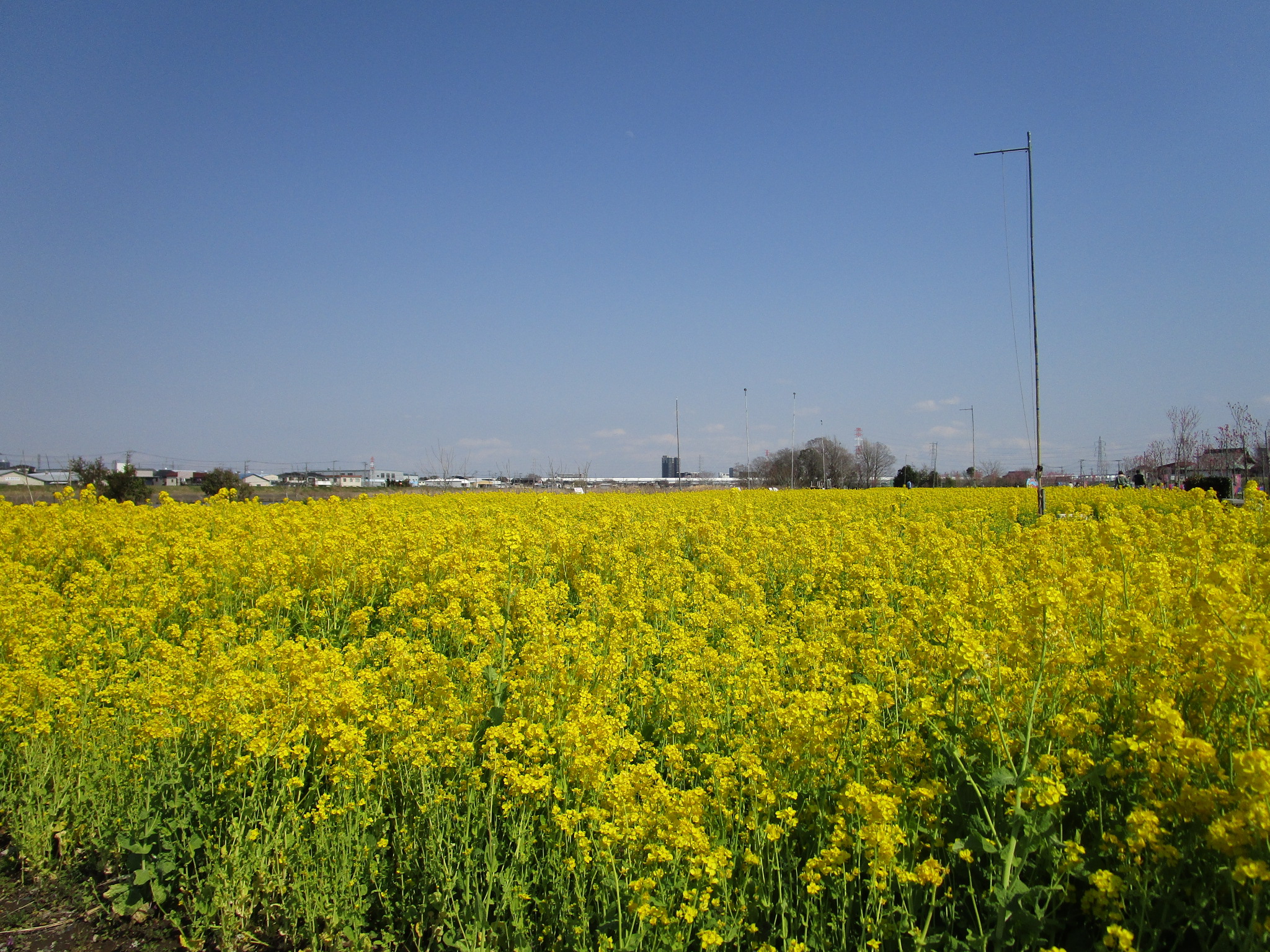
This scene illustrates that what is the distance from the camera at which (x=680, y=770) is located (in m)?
3.21

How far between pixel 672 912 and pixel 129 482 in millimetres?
26750

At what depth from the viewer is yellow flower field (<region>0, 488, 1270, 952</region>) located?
7.86ft

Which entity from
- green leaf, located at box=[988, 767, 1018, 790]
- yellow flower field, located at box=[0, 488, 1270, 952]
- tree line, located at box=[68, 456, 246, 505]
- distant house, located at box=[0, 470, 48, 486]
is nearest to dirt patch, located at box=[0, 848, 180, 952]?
yellow flower field, located at box=[0, 488, 1270, 952]

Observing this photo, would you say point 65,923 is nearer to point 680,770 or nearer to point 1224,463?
point 680,770

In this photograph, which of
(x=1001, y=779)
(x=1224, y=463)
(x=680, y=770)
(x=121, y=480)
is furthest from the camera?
(x=1224, y=463)

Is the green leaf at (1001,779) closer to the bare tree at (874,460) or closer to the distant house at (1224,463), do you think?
the distant house at (1224,463)

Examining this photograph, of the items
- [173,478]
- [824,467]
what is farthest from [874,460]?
[173,478]

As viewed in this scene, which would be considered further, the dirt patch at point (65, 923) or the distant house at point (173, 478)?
the distant house at point (173, 478)

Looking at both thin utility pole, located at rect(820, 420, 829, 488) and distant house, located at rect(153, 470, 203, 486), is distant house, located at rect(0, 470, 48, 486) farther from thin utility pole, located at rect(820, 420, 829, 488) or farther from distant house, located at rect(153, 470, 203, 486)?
thin utility pole, located at rect(820, 420, 829, 488)

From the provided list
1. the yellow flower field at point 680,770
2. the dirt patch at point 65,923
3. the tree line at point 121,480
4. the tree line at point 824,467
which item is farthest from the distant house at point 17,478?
the tree line at point 824,467

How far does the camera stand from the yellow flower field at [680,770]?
7.86 feet

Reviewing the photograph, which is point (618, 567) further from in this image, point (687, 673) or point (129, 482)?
point (129, 482)

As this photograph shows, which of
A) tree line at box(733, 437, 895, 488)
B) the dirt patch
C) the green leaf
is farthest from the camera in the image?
tree line at box(733, 437, 895, 488)

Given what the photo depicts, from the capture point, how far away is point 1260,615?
8.24ft
